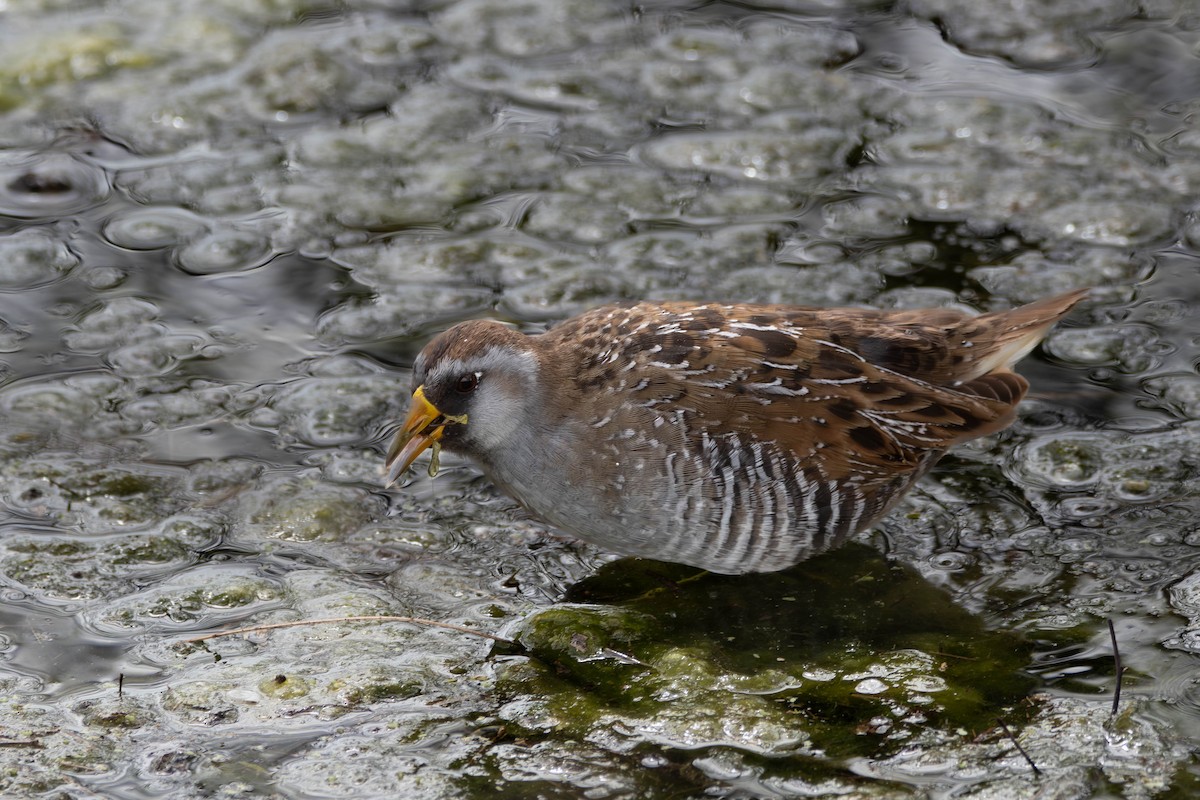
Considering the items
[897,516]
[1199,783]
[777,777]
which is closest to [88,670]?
[777,777]

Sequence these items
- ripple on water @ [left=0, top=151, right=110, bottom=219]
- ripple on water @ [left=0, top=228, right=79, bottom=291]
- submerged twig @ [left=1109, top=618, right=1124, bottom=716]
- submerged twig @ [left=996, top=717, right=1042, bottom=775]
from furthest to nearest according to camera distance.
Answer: ripple on water @ [left=0, top=151, right=110, bottom=219]
ripple on water @ [left=0, top=228, right=79, bottom=291]
submerged twig @ [left=1109, top=618, right=1124, bottom=716]
submerged twig @ [left=996, top=717, right=1042, bottom=775]

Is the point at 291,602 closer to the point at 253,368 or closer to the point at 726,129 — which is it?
the point at 253,368

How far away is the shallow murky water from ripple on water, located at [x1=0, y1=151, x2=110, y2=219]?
20 millimetres

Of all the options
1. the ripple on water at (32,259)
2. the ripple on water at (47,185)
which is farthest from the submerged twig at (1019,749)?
the ripple on water at (47,185)

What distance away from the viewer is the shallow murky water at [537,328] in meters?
3.51

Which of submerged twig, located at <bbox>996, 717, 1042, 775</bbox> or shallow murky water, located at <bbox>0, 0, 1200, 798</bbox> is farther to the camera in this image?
shallow murky water, located at <bbox>0, 0, 1200, 798</bbox>

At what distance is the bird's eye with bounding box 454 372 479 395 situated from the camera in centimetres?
400

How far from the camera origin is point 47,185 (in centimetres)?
569

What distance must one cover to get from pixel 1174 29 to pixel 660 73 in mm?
2367

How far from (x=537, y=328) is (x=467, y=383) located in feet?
3.65

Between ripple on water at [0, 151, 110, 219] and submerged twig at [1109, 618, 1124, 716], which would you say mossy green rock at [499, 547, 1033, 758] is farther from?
ripple on water at [0, 151, 110, 219]

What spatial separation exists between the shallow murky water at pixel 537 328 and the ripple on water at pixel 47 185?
20 mm

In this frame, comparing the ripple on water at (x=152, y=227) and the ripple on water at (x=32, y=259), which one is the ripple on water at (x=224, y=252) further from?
the ripple on water at (x=32, y=259)

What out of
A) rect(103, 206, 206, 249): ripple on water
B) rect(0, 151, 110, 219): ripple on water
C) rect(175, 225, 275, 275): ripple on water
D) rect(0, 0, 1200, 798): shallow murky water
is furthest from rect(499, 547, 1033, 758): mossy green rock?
rect(0, 151, 110, 219): ripple on water
